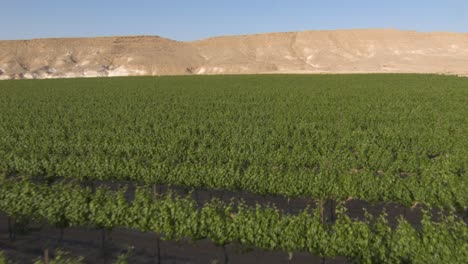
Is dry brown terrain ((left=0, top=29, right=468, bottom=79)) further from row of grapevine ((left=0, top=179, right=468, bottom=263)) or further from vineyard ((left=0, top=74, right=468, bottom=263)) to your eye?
row of grapevine ((left=0, top=179, right=468, bottom=263))

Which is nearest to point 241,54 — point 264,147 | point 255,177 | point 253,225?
point 264,147

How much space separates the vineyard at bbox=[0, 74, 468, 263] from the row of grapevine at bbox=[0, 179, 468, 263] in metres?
0.03

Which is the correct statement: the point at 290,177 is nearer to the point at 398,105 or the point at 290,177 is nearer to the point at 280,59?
the point at 398,105

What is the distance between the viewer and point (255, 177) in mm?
12328

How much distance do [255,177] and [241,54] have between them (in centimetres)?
11251

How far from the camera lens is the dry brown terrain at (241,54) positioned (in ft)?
336

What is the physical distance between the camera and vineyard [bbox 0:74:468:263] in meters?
8.41

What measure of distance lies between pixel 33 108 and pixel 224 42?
10822cm

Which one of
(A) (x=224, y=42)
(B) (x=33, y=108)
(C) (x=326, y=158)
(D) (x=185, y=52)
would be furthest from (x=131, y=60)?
(C) (x=326, y=158)

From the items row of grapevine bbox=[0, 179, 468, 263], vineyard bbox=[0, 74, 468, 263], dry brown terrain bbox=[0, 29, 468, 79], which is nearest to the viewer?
row of grapevine bbox=[0, 179, 468, 263]

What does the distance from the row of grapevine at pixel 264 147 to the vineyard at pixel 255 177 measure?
0.07m

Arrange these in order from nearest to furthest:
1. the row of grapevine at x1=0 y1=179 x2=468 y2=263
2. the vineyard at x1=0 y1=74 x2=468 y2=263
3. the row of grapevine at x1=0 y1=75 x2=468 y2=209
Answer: the row of grapevine at x1=0 y1=179 x2=468 y2=263, the vineyard at x1=0 y1=74 x2=468 y2=263, the row of grapevine at x1=0 y1=75 x2=468 y2=209

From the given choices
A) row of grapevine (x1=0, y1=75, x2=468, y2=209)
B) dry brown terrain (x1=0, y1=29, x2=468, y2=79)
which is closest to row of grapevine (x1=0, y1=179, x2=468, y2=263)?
row of grapevine (x1=0, y1=75, x2=468, y2=209)

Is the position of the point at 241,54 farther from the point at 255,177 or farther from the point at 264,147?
the point at 255,177
